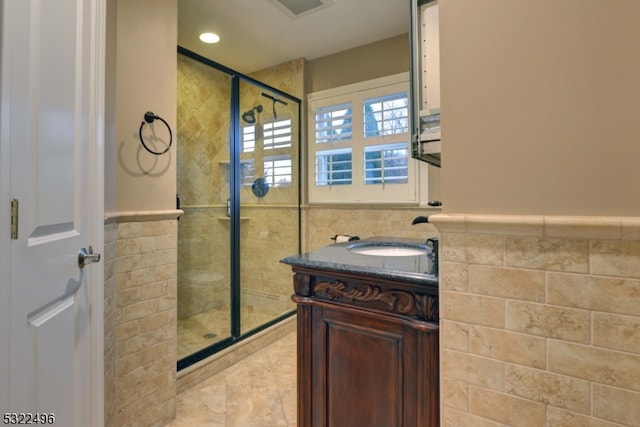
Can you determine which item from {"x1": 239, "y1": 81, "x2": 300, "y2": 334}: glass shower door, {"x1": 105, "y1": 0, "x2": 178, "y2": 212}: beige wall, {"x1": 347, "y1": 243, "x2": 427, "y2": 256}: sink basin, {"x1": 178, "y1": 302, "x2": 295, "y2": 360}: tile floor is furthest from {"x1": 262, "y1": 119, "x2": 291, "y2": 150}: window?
{"x1": 347, "y1": 243, "x2": 427, "y2": 256}: sink basin

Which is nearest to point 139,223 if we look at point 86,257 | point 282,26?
point 86,257

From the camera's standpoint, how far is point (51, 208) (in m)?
0.88

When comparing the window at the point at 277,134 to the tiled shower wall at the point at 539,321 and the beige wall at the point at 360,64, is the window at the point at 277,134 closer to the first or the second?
the beige wall at the point at 360,64

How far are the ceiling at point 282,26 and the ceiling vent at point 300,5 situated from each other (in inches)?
0.8

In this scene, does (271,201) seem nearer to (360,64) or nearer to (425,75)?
(360,64)

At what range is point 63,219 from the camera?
946mm

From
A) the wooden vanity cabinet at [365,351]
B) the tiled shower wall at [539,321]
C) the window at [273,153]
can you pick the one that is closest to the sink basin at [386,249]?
the wooden vanity cabinet at [365,351]

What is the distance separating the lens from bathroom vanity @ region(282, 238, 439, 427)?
3.25 ft

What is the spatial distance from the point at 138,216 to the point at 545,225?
5.27 ft

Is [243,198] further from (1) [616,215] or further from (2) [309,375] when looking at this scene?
(1) [616,215]

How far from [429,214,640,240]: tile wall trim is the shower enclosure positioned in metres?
1.98

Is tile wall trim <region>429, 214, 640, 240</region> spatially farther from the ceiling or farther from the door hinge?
the ceiling

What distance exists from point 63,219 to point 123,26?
1010 mm

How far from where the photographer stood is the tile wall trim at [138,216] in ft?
4.38
